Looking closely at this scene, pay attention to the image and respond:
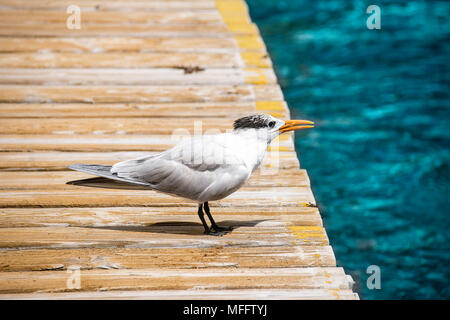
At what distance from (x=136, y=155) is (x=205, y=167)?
1.05 meters

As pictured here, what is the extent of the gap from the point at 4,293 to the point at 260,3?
8958mm

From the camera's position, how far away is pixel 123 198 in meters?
4.46

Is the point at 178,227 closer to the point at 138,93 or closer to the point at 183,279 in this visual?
the point at 183,279

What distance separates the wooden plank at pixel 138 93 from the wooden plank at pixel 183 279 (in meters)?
2.36

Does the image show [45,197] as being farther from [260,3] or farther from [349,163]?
[260,3]

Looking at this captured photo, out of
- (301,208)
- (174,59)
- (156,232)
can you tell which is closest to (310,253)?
(301,208)

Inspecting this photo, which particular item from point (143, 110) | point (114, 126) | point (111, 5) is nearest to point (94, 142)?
point (114, 126)

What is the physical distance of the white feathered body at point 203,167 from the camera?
3998 millimetres

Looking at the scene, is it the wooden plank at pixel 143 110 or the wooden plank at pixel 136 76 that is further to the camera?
the wooden plank at pixel 136 76

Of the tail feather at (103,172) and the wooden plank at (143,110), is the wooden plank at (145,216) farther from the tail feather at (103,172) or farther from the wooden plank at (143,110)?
the wooden plank at (143,110)

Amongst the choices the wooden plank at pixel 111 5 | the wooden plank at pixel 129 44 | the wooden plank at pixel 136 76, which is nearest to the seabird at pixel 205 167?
the wooden plank at pixel 136 76

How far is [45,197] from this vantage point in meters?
4.43

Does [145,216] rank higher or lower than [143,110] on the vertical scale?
lower

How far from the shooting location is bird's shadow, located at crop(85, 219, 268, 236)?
13.5 feet
